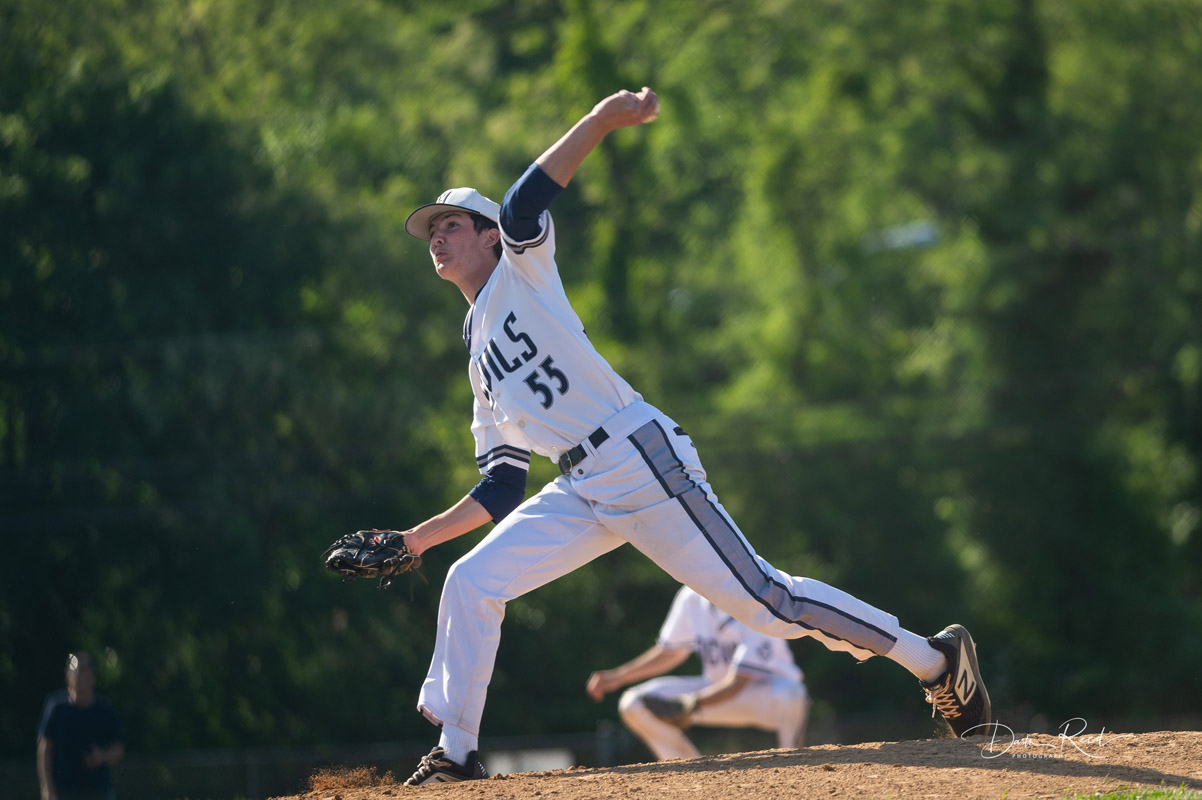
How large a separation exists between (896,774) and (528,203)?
7.46ft

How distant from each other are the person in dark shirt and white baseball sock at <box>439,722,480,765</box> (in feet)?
17.8

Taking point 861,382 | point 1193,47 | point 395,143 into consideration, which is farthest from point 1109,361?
point 395,143

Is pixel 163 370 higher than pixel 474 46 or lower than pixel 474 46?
lower

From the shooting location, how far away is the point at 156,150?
16.5 metres

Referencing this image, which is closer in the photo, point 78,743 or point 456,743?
point 456,743

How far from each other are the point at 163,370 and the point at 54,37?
540 centimetres

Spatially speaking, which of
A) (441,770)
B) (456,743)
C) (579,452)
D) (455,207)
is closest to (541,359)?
(579,452)

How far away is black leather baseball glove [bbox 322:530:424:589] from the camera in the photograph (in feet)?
15.0

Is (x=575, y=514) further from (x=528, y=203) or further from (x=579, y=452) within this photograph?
(x=528, y=203)

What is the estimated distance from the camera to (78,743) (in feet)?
29.0

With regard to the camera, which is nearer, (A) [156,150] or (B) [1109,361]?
(A) [156,150]

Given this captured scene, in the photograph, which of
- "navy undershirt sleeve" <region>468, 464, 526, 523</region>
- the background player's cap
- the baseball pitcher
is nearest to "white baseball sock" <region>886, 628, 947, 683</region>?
the baseball pitcher

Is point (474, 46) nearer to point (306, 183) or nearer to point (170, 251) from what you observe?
point (306, 183)

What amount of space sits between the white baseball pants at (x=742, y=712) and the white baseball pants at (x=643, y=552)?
334cm
